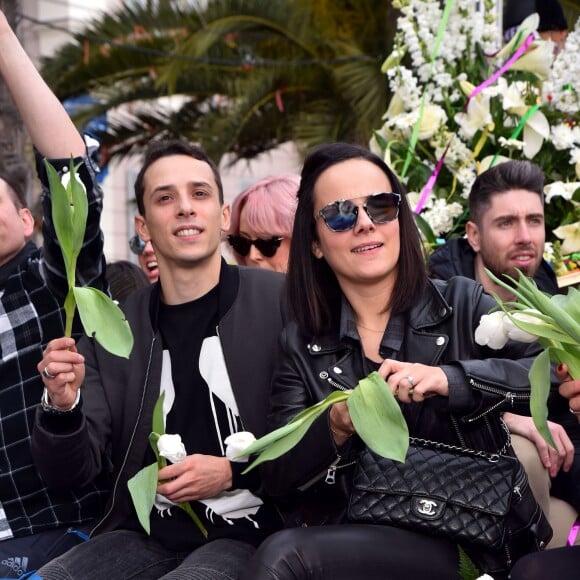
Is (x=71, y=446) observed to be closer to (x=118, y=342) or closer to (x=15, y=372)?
(x=15, y=372)

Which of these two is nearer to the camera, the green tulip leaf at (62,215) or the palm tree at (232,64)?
the green tulip leaf at (62,215)

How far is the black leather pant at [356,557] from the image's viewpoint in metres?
2.85

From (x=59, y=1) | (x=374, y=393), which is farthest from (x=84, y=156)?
(x=59, y=1)

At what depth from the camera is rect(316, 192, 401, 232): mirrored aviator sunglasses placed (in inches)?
128

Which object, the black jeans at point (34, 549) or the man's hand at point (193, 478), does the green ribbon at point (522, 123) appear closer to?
the man's hand at point (193, 478)

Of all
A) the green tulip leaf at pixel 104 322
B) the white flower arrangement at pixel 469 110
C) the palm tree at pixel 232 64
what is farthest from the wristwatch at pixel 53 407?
the palm tree at pixel 232 64

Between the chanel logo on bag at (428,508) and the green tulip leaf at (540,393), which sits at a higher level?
the green tulip leaf at (540,393)

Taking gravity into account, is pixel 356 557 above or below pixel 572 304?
below

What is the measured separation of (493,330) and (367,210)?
0.71m

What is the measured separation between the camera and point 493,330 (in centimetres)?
269

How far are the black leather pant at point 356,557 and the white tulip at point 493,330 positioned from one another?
0.57m

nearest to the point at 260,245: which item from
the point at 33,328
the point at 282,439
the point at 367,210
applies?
the point at 33,328

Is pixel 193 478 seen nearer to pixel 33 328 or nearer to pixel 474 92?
pixel 33 328

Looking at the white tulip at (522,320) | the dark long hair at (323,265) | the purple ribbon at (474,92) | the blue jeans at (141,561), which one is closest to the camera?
the white tulip at (522,320)
